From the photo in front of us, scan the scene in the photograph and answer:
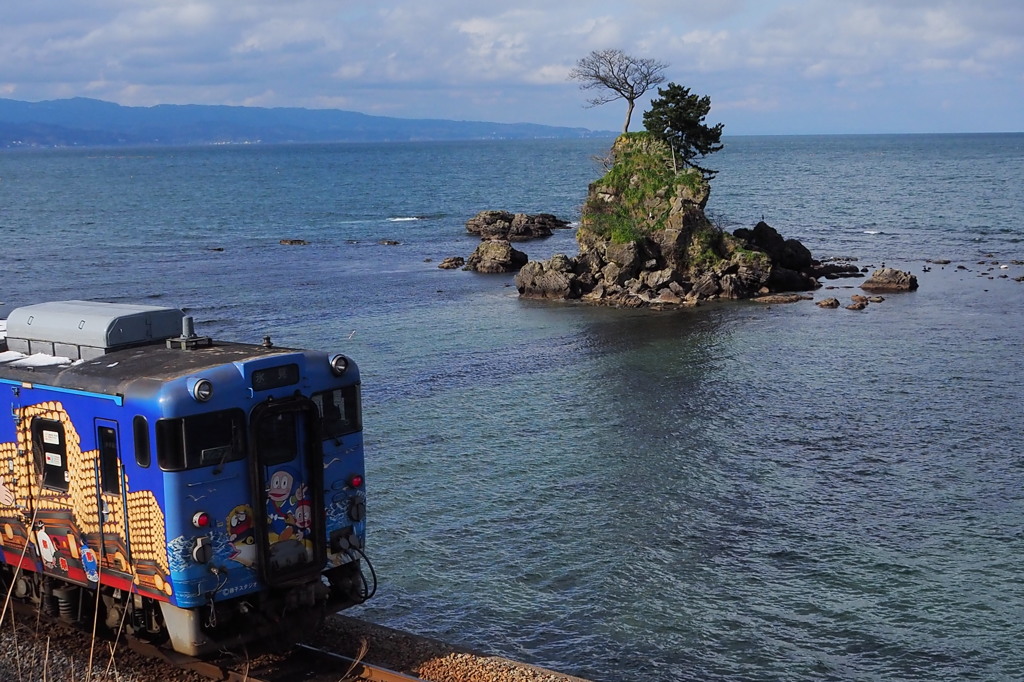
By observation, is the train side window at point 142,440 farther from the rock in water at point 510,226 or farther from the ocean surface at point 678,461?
the rock in water at point 510,226

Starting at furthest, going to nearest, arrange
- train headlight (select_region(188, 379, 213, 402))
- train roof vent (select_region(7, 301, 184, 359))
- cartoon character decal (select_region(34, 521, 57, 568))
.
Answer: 1. train roof vent (select_region(7, 301, 184, 359))
2. cartoon character decal (select_region(34, 521, 57, 568))
3. train headlight (select_region(188, 379, 213, 402))

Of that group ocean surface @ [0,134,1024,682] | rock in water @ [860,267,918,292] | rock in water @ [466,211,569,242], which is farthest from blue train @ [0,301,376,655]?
rock in water @ [466,211,569,242]

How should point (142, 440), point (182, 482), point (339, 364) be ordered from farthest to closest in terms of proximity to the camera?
point (339, 364), point (142, 440), point (182, 482)

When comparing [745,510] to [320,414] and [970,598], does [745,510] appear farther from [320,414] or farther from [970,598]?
[320,414]

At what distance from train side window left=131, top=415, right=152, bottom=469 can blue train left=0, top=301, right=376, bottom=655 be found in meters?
0.03

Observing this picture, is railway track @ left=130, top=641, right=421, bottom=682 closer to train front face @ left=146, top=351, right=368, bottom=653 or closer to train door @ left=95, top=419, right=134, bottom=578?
train front face @ left=146, top=351, right=368, bottom=653

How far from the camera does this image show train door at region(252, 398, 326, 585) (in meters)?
15.5

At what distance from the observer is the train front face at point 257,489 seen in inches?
584

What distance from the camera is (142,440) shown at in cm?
1493

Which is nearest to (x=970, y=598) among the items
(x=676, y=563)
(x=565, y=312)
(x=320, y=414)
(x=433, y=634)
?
(x=676, y=563)

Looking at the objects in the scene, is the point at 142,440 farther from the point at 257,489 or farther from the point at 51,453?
the point at 51,453

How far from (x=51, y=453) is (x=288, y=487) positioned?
152 inches

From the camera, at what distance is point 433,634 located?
21328 millimetres

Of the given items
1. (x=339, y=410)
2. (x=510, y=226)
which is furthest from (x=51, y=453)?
(x=510, y=226)
